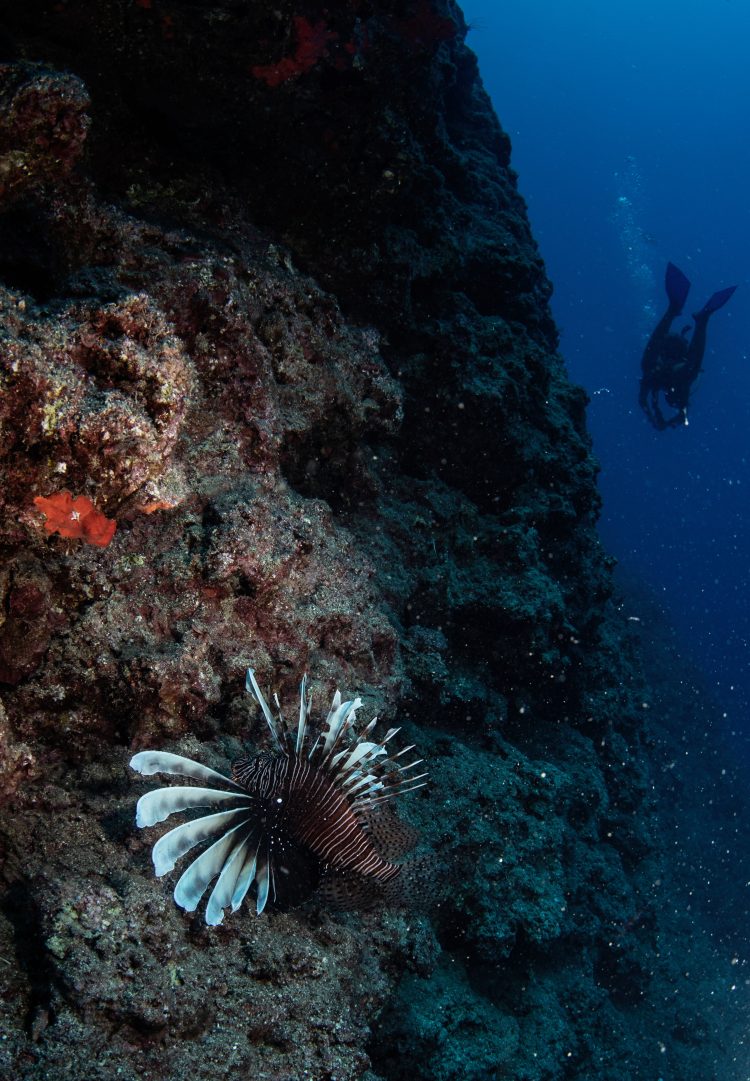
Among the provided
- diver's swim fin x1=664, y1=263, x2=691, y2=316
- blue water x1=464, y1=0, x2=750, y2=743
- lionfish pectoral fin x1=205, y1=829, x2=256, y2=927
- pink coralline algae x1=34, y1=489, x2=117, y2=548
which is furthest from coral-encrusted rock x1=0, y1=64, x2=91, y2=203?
blue water x1=464, y1=0, x2=750, y2=743

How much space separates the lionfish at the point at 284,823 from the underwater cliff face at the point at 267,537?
0.25 metres

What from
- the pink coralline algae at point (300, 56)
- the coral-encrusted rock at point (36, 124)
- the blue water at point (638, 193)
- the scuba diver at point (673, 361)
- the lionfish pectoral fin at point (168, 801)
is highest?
the blue water at point (638, 193)

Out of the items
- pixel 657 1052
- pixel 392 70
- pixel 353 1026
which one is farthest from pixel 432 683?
pixel 657 1052

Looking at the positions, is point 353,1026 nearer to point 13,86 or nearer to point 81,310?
point 81,310

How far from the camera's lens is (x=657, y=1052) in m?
7.07

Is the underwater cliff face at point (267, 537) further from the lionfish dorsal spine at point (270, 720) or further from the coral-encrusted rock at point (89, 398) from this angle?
the lionfish dorsal spine at point (270, 720)

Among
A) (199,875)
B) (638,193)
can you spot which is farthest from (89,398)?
(638,193)

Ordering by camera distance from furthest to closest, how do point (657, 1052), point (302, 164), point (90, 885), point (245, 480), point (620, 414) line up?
point (620, 414), point (657, 1052), point (302, 164), point (245, 480), point (90, 885)

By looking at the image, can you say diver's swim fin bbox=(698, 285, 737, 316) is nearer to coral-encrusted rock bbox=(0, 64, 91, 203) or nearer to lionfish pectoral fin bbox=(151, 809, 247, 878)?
coral-encrusted rock bbox=(0, 64, 91, 203)

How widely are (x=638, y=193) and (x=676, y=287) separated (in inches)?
4051

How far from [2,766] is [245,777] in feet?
2.62

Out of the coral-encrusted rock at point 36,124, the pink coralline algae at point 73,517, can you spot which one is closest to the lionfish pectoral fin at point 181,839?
the pink coralline algae at point 73,517

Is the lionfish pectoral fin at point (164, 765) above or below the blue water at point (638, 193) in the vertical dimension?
below

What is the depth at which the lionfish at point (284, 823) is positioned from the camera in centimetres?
190
